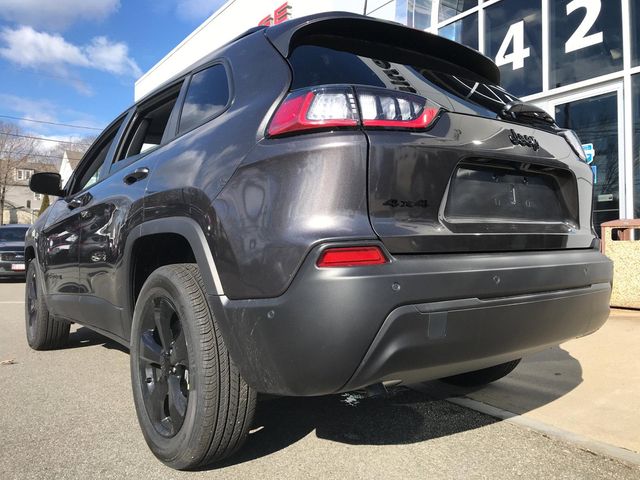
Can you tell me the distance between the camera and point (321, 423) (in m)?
3.04

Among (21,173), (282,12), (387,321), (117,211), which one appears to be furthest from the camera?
(21,173)

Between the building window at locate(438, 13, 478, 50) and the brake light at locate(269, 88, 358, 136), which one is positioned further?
the building window at locate(438, 13, 478, 50)

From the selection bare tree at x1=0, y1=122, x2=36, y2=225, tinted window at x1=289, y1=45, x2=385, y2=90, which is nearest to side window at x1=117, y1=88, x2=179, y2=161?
tinted window at x1=289, y1=45, x2=385, y2=90

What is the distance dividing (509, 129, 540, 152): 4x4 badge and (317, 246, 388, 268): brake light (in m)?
0.92

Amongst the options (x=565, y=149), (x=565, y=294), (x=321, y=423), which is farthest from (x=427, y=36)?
(x=321, y=423)

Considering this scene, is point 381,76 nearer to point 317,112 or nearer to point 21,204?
point 317,112

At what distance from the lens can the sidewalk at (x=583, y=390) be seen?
116 inches

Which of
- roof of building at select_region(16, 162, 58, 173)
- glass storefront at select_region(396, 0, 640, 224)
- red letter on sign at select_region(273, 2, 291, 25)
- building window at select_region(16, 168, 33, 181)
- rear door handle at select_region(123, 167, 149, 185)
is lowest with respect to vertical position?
rear door handle at select_region(123, 167, 149, 185)

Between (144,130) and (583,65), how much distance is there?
21.7 feet

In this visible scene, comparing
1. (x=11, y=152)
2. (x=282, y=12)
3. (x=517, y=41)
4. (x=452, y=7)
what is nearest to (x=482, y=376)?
(x=517, y=41)

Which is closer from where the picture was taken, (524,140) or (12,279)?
(524,140)

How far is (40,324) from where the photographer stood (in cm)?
481

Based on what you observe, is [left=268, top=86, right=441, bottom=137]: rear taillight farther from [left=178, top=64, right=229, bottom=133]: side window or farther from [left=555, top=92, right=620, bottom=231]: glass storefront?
[left=555, top=92, right=620, bottom=231]: glass storefront

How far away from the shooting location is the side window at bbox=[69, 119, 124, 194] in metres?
4.07
